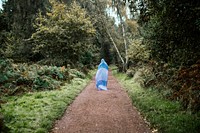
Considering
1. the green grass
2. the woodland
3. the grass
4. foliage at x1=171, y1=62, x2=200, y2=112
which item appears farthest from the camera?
the grass

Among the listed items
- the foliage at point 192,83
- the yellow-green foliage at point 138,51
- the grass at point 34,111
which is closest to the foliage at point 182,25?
the foliage at point 192,83

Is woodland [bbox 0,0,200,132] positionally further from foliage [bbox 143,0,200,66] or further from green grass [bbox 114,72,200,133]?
green grass [bbox 114,72,200,133]

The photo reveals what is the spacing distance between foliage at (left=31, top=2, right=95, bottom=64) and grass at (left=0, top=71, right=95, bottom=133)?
1203 cm

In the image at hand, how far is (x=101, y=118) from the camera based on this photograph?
9.41 m

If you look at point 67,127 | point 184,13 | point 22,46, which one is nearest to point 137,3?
point 184,13

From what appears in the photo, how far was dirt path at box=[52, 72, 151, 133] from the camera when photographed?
8216mm

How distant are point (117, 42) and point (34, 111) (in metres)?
26.9

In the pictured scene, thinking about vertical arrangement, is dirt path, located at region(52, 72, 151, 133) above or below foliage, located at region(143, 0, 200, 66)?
below

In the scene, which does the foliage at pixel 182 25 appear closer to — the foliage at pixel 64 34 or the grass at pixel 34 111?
the grass at pixel 34 111

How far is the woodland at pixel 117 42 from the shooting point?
291 inches

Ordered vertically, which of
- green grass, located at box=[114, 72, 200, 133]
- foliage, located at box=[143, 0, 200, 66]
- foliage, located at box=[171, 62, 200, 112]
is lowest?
green grass, located at box=[114, 72, 200, 133]

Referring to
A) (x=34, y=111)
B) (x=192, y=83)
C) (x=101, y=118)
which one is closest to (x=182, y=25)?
(x=192, y=83)

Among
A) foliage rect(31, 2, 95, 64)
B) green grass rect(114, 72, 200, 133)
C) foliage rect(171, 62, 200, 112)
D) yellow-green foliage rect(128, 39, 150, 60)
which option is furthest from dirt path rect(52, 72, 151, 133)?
foliage rect(31, 2, 95, 64)

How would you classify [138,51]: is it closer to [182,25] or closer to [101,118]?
[101,118]
